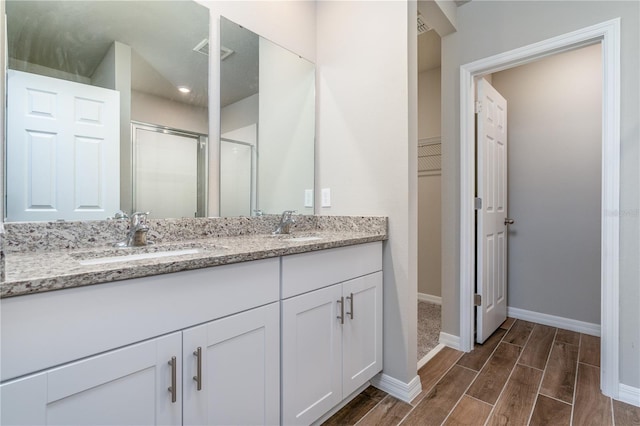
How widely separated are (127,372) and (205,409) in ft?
0.94

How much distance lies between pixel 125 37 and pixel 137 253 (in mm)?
936

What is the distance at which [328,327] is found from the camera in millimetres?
1342

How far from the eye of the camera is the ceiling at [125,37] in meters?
1.07

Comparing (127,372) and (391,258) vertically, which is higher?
(391,258)

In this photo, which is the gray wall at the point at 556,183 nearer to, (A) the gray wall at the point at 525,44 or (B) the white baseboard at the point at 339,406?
(A) the gray wall at the point at 525,44

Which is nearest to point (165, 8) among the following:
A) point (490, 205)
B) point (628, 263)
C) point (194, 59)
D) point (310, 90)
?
point (194, 59)

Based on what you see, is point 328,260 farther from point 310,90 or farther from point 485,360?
point 485,360

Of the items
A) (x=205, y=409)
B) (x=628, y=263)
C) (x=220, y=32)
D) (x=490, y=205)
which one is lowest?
(x=205, y=409)

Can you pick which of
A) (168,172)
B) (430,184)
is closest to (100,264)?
(168,172)

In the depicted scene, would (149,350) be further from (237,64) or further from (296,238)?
(237,64)

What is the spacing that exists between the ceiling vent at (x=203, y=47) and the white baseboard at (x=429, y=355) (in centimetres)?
223

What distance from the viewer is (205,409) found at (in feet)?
3.03

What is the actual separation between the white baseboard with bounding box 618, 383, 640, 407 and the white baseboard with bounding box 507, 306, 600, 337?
91 centimetres

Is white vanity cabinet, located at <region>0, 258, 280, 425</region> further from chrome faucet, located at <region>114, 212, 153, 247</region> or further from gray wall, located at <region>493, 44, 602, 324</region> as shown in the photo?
gray wall, located at <region>493, 44, 602, 324</region>
